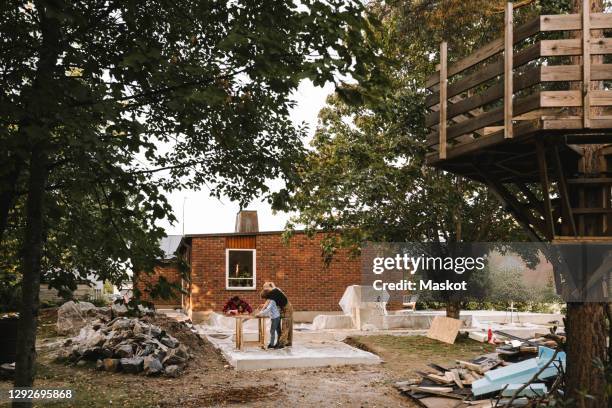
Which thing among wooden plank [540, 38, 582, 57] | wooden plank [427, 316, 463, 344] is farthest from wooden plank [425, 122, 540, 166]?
wooden plank [427, 316, 463, 344]

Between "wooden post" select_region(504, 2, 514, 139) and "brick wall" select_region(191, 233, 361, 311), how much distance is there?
69.0 feet

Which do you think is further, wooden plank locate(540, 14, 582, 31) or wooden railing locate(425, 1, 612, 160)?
wooden plank locate(540, 14, 582, 31)

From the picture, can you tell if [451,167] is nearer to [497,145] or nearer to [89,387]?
[497,145]

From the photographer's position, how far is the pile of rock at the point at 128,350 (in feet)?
44.6

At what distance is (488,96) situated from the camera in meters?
7.93

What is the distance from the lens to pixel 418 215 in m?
17.7

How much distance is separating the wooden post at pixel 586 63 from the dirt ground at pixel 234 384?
6.26 meters

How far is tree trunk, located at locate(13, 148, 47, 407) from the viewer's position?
6375 mm

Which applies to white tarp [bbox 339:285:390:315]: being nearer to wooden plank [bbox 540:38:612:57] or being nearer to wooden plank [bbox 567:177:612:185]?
wooden plank [bbox 567:177:612:185]

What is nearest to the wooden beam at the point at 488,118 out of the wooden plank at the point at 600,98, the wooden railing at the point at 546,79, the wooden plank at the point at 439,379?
the wooden railing at the point at 546,79

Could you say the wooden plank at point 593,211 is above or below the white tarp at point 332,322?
above

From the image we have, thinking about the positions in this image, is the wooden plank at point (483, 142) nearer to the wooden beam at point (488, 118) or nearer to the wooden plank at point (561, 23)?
the wooden beam at point (488, 118)

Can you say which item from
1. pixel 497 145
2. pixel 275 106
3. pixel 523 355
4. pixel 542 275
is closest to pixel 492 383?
pixel 523 355

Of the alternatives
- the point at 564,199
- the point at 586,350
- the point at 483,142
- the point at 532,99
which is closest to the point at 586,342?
the point at 586,350
